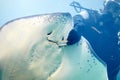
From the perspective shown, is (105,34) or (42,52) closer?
(42,52)

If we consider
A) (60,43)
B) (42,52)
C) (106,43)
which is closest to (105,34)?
(106,43)

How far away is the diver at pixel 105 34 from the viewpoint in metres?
5.32

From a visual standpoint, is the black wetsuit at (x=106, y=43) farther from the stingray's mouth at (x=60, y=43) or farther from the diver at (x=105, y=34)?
the stingray's mouth at (x=60, y=43)

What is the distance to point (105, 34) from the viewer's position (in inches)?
213

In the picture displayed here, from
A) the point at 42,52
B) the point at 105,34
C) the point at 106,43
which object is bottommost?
the point at 106,43

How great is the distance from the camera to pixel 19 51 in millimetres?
2240

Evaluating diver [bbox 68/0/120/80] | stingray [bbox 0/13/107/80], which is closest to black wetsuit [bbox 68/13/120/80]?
diver [bbox 68/0/120/80]

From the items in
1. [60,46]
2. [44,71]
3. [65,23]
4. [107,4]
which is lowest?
[107,4]

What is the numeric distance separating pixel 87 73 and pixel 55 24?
0.66 meters

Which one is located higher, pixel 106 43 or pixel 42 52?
pixel 42 52

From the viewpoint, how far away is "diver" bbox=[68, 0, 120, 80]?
17.5ft

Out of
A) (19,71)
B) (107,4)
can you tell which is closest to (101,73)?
(19,71)

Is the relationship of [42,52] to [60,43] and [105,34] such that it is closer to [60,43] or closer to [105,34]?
[60,43]

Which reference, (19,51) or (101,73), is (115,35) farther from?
(19,51)
